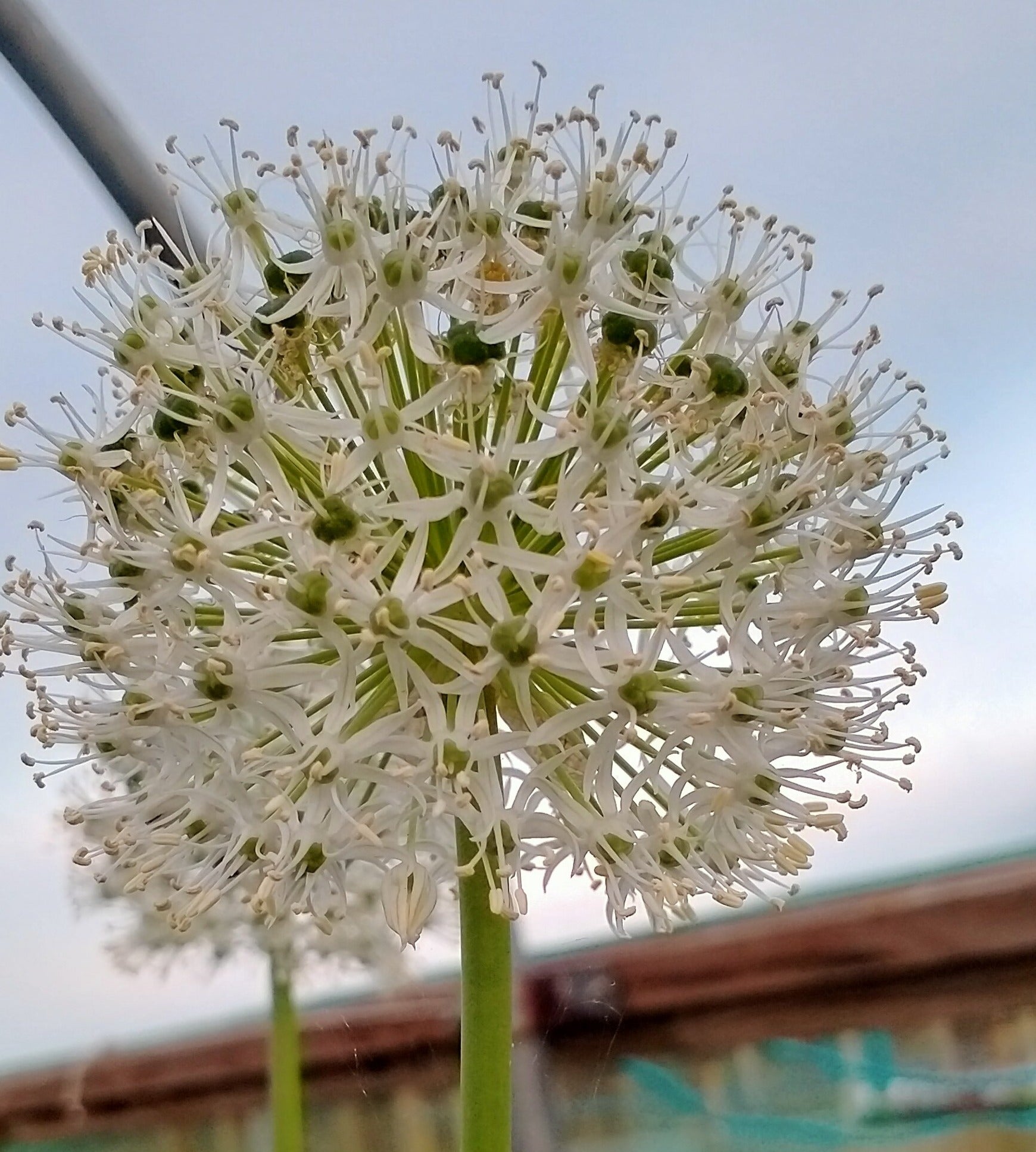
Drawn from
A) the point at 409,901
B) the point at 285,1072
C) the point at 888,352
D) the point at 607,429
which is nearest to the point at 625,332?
the point at 607,429

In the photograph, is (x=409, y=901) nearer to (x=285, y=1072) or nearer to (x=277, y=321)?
(x=277, y=321)

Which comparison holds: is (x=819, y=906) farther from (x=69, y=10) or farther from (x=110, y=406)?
(x=69, y=10)

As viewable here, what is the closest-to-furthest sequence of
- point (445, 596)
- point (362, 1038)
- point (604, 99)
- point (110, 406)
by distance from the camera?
point (445, 596) < point (110, 406) < point (604, 99) < point (362, 1038)

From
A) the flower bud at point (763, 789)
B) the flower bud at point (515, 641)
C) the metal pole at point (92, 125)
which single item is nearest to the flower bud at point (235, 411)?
the flower bud at point (515, 641)

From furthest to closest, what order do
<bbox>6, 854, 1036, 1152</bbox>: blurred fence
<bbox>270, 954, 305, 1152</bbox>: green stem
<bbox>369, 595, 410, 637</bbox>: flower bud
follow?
<bbox>270, 954, 305, 1152</bbox>: green stem, <bbox>6, 854, 1036, 1152</bbox>: blurred fence, <bbox>369, 595, 410, 637</bbox>: flower bud

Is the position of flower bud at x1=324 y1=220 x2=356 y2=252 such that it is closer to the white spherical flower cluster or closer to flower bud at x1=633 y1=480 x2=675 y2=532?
the white spherical flower cluster

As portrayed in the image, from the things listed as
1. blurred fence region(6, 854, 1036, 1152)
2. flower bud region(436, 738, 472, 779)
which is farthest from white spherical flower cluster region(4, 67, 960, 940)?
blurred fence region(6, 854, 1036, 1152)

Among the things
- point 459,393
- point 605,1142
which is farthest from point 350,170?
point 605,1142
